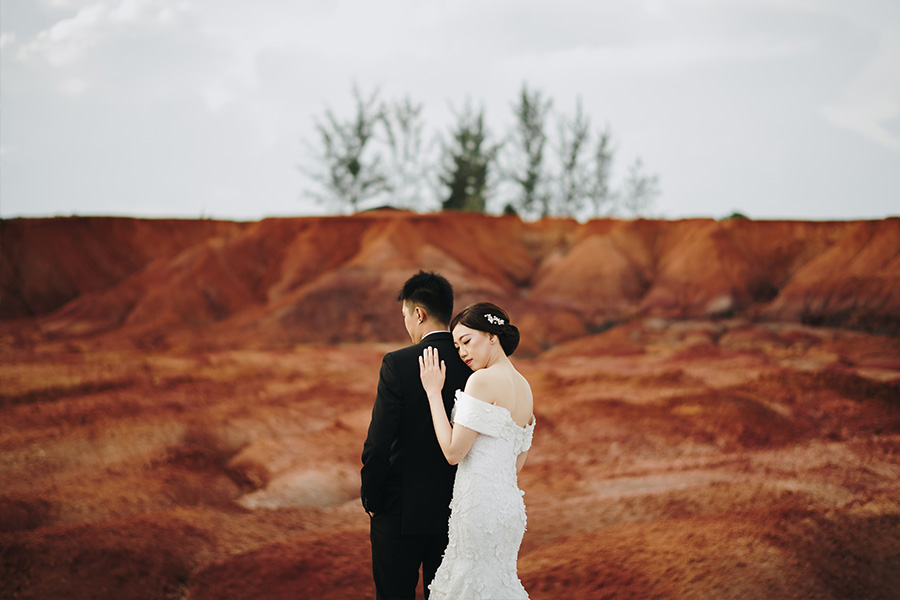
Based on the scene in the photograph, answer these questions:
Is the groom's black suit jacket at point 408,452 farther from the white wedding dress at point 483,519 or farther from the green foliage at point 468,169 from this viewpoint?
the green foliage at point 468,169

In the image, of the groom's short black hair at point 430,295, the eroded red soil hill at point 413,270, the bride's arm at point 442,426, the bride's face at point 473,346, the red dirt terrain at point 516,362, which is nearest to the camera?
the bride's arm at point 442,426

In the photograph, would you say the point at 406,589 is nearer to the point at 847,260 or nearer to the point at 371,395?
the point at 371,395

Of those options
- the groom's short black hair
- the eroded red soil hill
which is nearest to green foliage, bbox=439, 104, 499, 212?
the eroded red soil hill

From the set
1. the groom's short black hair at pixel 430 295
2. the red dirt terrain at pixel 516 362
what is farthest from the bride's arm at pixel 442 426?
the red dirt terrain at pixel 516 362

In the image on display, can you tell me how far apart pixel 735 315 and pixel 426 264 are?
1255cm

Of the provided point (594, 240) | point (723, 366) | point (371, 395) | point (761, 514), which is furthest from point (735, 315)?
point (761, 514)

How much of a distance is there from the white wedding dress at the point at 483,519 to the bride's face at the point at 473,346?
0.55 ft

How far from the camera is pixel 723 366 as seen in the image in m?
16.0

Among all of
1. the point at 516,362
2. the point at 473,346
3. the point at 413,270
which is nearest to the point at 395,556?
the point at 473,346

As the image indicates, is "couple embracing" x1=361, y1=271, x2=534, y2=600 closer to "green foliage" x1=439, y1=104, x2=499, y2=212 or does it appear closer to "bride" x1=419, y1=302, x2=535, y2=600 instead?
"bride" x1=419, y1=302, x2=535, y2=600

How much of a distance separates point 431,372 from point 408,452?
0.40 metres

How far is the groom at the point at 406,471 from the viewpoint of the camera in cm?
270

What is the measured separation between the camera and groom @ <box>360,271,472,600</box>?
2697 mm

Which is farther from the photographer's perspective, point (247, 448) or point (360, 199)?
point (360, 199)
